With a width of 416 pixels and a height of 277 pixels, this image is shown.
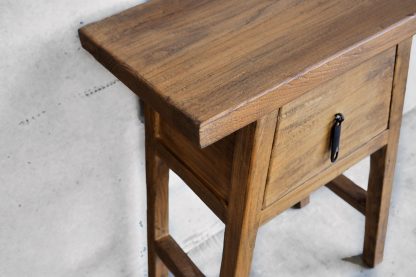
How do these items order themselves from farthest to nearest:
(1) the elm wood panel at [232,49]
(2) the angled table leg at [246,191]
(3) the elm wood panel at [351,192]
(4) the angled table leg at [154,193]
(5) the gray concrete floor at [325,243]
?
(5) the gray concrete floor at [325,243], (3) the elm wood panel at [351,192], (4) the angled table leg at [154,193], (2) the angled table leg at [246,191], (1) the elm wood panel at [232,49]

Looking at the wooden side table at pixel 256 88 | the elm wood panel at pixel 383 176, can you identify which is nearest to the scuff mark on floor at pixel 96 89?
the wooden side table at pixel 256 88

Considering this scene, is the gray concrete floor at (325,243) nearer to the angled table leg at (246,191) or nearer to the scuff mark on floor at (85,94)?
the angled table leg at (246,191)

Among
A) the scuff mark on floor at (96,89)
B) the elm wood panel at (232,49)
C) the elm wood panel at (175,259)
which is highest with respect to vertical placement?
the elm wood panel at (232,49)

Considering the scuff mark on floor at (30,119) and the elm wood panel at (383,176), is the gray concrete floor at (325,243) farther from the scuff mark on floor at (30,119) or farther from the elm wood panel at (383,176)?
the scuff mark on floor at (30,119)

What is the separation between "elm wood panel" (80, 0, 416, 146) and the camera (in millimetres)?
743

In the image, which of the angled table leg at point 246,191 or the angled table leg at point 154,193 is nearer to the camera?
the angled table leg at point 246,191

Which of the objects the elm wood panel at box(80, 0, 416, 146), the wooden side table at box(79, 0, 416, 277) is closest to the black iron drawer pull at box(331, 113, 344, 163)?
the wooden side table at box(79, 0, 416, 277)

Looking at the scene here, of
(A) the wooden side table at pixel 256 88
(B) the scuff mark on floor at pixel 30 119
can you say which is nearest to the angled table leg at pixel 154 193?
(A) the wooden side table at pixel 256 88

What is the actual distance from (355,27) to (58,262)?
83cm

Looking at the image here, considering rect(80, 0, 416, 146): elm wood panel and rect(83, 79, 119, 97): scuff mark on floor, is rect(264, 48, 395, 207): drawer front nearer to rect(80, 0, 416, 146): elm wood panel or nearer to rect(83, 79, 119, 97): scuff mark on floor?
rect(80, 0, 416, 146): elm wood panel

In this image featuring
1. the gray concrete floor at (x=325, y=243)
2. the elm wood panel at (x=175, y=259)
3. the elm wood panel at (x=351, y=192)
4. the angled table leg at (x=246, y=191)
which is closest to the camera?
the angled table leg at (x=246, y=191)

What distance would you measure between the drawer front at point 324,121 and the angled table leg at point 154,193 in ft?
0.89

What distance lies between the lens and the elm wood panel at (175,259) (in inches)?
47.2

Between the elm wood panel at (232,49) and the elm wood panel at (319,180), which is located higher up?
the elm wood panel at (232,49)
